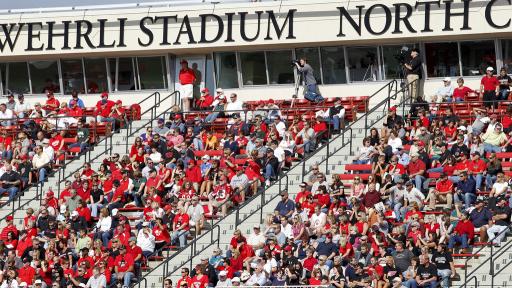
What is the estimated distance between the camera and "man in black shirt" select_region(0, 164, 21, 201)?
3920 centimetres

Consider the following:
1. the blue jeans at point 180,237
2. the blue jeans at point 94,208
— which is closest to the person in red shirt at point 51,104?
the blue jeans at point 94,208

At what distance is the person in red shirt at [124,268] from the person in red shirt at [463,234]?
6.20 metres

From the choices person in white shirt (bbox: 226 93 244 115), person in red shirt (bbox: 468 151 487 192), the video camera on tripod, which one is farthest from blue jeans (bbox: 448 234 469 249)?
person in white shirt (bbox: 226 93 244 115)

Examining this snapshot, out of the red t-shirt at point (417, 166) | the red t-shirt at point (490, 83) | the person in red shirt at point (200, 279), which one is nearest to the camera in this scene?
the person in red shirt at point (200, 279)

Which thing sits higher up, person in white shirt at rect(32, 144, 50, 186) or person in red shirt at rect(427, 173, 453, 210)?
person in white shirt at rect(32, 144, 50, 186)

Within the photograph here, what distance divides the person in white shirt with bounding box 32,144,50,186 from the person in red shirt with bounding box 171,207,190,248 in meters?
5.37

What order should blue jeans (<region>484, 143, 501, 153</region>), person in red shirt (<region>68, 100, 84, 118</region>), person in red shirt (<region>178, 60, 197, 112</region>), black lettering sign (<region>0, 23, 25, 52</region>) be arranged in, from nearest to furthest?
blue jeans (<region>484, 143, 501, 153</region>)
person in red shirt (<region>68, 100, 84, 118</region>)
person in red shirt (<region>178, 60, 197, 112</region>)
black lettering sign (<region>0, 23, 25, 52</region>)

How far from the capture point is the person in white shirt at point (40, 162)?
39719mm

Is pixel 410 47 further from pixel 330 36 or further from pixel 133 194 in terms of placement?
pixel 133 194

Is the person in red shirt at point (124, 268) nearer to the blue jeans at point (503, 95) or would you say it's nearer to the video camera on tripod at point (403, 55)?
the blue jeans at point (503, 95)

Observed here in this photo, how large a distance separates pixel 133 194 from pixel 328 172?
159 inches

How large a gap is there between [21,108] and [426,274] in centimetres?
1628

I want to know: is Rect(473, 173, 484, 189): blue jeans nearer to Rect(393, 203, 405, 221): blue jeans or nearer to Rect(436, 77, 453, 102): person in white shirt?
Rect(393, 203, 405, 221): blue jeans

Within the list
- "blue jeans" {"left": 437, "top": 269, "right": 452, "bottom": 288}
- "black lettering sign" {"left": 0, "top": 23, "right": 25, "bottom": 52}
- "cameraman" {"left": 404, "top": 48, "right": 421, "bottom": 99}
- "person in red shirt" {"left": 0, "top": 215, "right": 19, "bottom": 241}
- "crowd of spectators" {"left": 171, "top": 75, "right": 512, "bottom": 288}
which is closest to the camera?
"blue jeans" {"left": 437, "top": 269, "right": 452, "bottom": 288}
